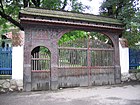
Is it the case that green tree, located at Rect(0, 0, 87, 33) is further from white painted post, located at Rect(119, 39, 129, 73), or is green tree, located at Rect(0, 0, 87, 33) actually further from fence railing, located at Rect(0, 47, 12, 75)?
white painted post, located at Rect(119, 39, 129, 73)

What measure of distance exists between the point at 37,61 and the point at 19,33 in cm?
157

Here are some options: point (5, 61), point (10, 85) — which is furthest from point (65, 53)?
point (10, 85)

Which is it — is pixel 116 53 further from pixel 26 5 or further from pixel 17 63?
pixel 26 5

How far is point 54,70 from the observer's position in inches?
339

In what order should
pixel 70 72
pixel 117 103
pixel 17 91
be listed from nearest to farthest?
pixel 117 103
pixel 17 91
pixel 70 72

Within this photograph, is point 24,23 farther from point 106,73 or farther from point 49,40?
point 106,73

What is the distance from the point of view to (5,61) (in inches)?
335

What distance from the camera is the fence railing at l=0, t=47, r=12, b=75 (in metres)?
8.48

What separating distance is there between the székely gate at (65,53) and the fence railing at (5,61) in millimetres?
904

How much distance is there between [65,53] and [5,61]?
2964mm

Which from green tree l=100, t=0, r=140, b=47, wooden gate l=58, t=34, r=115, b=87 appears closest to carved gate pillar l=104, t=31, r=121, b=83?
wooden gate l=58, t=34, r=115, b=87

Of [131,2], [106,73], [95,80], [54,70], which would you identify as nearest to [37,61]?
[54,70]

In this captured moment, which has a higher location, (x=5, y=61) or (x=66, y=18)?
(x=66, y=18)

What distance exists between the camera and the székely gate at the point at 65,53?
27.2 ft
